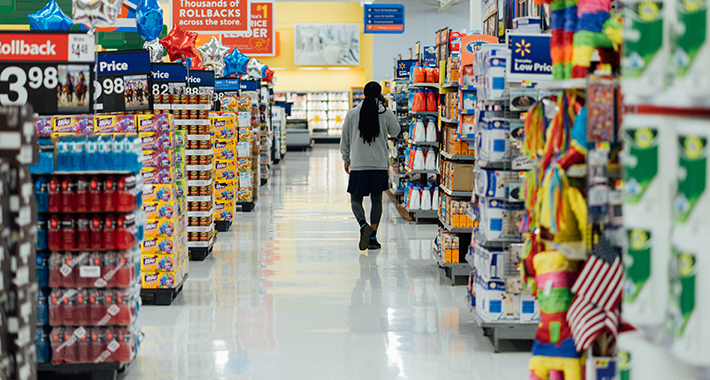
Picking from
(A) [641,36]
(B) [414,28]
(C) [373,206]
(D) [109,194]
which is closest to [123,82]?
Result: (D) [109,194]

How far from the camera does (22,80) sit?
4098mm

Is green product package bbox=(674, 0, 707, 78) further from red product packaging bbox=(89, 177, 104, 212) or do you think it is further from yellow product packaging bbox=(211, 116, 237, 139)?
yellow product packaging bbox=(211, 116, 237, 139)

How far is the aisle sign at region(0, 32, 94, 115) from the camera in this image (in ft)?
13.4

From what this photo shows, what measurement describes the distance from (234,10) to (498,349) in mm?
8645

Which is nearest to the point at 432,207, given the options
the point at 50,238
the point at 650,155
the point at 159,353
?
the point at 159,353

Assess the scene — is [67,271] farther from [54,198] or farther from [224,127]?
[224,127]

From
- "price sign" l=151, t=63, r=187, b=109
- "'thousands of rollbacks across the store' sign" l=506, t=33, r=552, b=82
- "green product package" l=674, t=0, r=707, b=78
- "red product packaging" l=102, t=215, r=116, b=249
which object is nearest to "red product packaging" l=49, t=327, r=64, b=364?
"red product packaging" l=102, t=215, r=116, b=249

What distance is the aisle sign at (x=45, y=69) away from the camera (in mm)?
4078

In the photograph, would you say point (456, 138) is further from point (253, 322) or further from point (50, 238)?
point (50, 238)

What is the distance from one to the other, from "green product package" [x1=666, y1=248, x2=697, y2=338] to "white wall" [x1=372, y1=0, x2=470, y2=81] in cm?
2541

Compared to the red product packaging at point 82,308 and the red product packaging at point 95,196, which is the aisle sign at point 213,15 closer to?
the red product packaging at point 95,196

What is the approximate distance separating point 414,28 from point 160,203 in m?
23.3

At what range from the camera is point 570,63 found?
9.17 feet

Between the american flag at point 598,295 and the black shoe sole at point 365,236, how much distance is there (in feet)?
17.6
